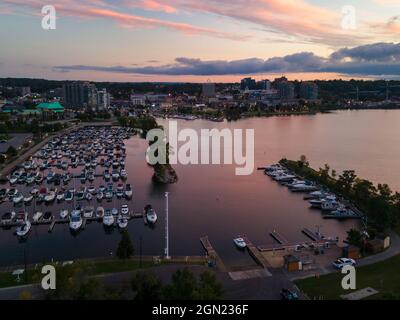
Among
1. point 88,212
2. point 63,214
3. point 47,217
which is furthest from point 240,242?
point 47,217

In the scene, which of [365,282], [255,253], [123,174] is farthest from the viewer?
[123,174]

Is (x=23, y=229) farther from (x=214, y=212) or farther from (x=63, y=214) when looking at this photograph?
(x=214, y=212)

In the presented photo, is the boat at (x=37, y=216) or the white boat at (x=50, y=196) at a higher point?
the white boat at (x=50, y=196)

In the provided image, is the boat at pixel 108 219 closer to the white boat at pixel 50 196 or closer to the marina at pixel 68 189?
the marina at pixel 68 189

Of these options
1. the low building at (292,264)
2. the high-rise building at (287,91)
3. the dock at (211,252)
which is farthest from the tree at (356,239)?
the high-rise building at (287,91)

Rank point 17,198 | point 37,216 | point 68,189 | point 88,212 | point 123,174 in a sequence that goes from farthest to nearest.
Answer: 1. point 123,174
2. point 68,189
3. point 17,198
4. point 88,212
5. point 37,216

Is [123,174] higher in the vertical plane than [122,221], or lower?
higher
